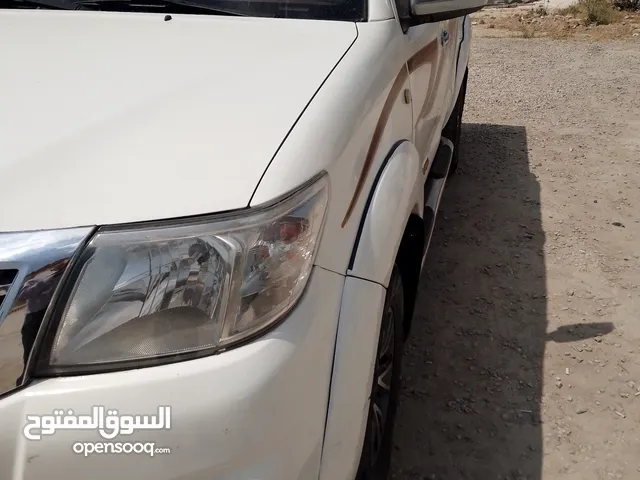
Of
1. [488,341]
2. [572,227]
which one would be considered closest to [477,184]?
[572,227]

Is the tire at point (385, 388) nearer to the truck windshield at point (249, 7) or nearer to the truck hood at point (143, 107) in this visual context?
the truck hood at point (143, 107)

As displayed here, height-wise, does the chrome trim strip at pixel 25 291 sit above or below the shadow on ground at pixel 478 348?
above

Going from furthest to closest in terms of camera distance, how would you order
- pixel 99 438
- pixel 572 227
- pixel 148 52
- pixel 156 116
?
1. pixel 572 227
2. pixel 148 52
3. pixel 156 116
4. pixel 99 438

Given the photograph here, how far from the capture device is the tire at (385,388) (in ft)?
5.90

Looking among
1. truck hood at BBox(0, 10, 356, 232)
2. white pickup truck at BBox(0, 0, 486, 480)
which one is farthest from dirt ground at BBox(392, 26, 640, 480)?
truck hood at BBox(0, 10, 356, 232)

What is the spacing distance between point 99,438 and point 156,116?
735 mm

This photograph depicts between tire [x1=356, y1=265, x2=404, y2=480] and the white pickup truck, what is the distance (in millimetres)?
20

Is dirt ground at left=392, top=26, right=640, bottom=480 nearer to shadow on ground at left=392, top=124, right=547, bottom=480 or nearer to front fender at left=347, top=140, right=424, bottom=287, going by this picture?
shadow on ground at left=392, top=124, right=547, bottom=480

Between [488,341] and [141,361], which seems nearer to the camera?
[141,361]

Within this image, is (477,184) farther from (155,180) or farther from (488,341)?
(155,180)

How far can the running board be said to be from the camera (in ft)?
8.44

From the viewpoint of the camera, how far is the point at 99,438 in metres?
1.17

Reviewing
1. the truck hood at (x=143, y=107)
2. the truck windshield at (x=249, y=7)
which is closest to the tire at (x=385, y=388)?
the truck hood at (x=143, y=107)

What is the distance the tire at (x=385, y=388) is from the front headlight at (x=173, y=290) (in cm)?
53
